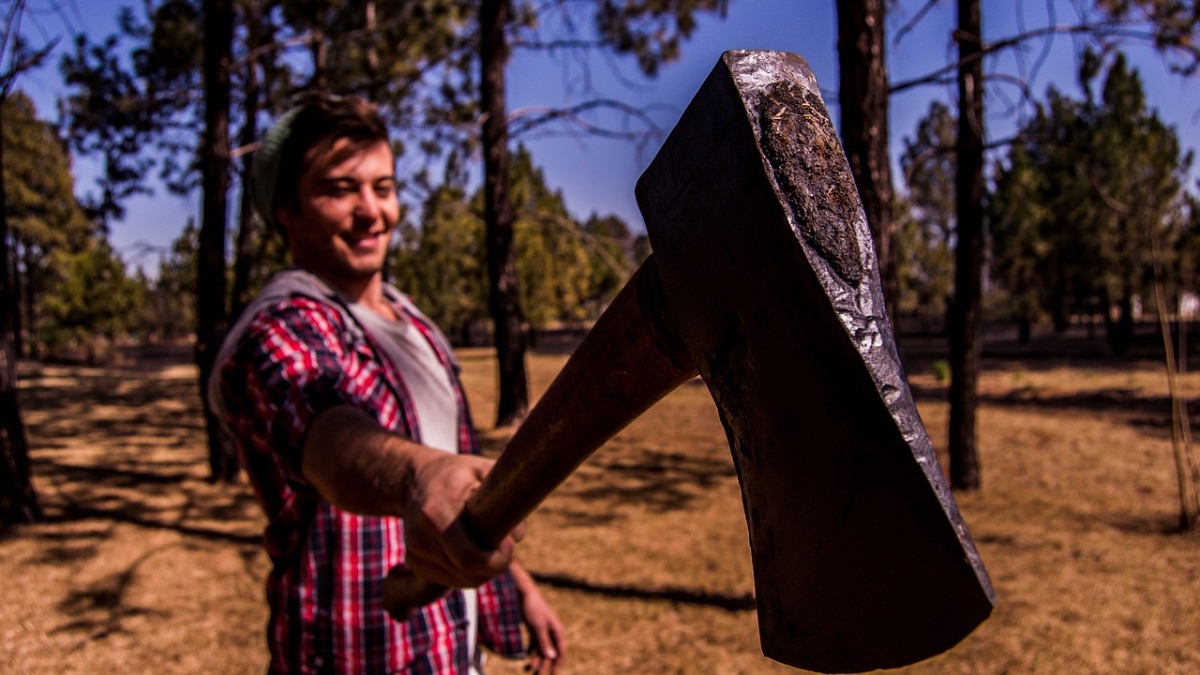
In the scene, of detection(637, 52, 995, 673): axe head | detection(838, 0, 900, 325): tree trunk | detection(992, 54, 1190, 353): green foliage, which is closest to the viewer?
detection(637, 52, 995, 673): axe head

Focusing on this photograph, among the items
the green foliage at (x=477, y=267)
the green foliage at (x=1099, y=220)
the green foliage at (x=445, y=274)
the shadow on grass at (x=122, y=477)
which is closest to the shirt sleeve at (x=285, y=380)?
the shadow on grass at (x=122, y=477)

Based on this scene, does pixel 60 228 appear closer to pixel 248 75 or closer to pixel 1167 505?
pixel 248 75

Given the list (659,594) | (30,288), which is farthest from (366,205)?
(30,288)

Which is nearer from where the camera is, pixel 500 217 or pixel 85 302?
pixel 500 217

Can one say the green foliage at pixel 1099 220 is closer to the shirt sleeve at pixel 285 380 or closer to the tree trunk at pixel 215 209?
the tree trunk at pixel 215 209

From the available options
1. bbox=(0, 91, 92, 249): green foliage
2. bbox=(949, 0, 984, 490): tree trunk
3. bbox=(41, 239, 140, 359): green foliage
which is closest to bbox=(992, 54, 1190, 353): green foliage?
bbox=(949, 0, 984, 490): tree trunk

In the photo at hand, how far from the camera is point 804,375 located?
1.84 ft

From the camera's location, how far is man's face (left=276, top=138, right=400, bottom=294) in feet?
4.51

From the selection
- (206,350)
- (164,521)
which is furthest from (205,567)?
(206,350)

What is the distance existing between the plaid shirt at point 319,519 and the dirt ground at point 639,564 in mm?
2368

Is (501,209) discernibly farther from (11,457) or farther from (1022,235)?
(1022,235)

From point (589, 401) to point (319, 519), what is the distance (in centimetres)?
69

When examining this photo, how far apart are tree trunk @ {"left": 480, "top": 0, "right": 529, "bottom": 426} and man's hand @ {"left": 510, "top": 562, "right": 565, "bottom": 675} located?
6.43 meters

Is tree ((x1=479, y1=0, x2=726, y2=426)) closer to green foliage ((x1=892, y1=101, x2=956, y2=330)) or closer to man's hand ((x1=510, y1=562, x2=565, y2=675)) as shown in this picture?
man's hand ((x1=510, y1=562, x2=565, y2=675))
